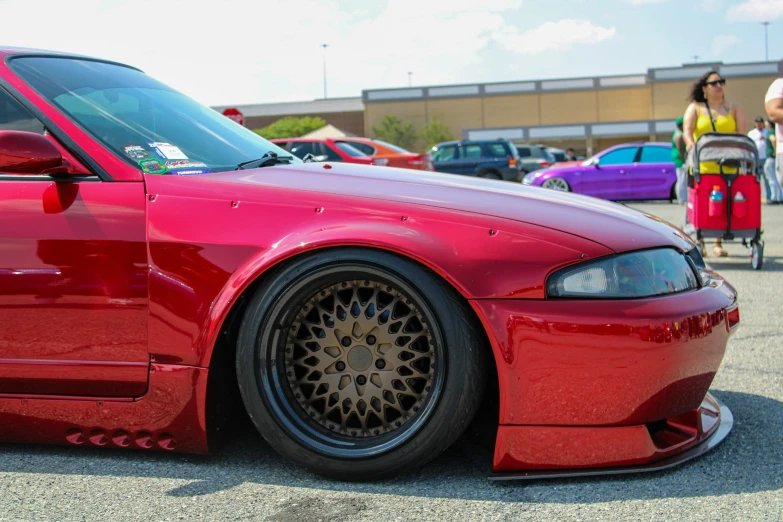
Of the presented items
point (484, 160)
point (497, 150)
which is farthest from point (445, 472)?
point (497, 150)

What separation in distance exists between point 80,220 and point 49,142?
0.27 metres

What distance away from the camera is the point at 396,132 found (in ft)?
245

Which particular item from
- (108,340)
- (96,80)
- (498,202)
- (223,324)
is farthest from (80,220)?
(498,202)

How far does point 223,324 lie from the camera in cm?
262

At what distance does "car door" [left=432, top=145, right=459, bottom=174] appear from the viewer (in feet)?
80.6

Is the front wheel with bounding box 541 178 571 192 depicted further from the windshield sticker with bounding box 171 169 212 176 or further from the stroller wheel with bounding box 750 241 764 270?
the windshield sticker with bounding box 171 169 212 176

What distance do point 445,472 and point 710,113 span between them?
604 centimetres

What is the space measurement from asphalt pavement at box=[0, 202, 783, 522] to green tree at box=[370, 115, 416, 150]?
71.2 meters

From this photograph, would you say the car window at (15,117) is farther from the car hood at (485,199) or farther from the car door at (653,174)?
the car door at (653,174)

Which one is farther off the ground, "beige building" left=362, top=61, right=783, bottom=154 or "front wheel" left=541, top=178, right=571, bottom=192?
"beige building" left=362, top=61, right=783, bottom=154

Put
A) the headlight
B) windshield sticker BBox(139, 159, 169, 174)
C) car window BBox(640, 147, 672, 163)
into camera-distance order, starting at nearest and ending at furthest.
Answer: the headlight → windshield sticker BBox(139, 159, 169, 174) → car window BBox(640, 147, 672, 163)

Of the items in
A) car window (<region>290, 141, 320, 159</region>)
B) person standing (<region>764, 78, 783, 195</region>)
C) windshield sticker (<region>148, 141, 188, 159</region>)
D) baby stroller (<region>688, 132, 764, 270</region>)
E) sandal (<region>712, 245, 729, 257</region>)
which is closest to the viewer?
windshield sticker (<region>148, 141, 188, 159</region>)

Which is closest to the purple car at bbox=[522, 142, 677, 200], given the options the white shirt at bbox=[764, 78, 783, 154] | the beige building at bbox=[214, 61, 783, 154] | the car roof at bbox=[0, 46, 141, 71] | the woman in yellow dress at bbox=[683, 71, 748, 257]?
the woman in yellow dress at bbox=[683, 71, 748, 257]

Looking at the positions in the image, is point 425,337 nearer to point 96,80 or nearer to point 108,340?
point 108,340
